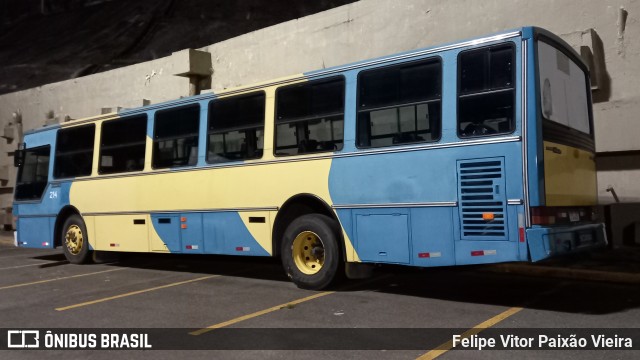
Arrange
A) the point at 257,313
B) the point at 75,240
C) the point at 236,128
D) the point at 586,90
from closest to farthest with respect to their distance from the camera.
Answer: the point at 257,313
the point at 586,90
the point at 236,128
the point at 75,240

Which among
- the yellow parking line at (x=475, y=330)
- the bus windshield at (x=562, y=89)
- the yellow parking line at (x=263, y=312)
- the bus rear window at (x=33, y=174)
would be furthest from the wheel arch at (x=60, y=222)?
the bus windshield at (x=562, y=89)

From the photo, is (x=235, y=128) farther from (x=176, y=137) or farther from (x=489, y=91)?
(x=489, y=91)

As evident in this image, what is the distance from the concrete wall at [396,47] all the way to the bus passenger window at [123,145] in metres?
4.49

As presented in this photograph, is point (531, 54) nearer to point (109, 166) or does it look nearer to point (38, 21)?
point (109, 166)

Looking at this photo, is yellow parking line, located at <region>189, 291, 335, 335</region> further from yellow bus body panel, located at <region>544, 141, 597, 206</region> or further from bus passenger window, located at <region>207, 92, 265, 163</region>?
yellow bus body panel, located at <region>544, 141, 597, 206</region>

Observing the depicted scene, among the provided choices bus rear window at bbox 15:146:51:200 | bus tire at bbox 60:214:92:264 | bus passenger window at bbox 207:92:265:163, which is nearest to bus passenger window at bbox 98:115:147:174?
bus tire at bbox 60:214:92:264

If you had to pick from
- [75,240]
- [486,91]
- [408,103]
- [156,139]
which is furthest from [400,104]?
[75,240]

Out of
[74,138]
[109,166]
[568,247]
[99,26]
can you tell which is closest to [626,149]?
[568,247]

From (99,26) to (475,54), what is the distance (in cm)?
5034

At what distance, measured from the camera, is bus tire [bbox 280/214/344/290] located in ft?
23.5

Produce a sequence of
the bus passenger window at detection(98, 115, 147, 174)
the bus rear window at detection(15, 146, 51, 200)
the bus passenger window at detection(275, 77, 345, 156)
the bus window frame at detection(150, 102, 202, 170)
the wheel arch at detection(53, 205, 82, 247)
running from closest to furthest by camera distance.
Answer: the bus passenger window at detection(275, 77, 345, 156)
the bus window frame at detection(150, 102, 202, 170)
the bus passenger window at detection(98, 115, 147, 174)
the wheel arch at detection(53, 205, 82, 247)
the bus rear window at detection(15, 146, 51, 200)

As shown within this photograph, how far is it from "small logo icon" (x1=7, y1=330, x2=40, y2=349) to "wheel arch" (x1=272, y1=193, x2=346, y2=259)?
10.5ft

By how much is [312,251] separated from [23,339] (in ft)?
11.7

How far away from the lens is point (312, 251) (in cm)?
754
